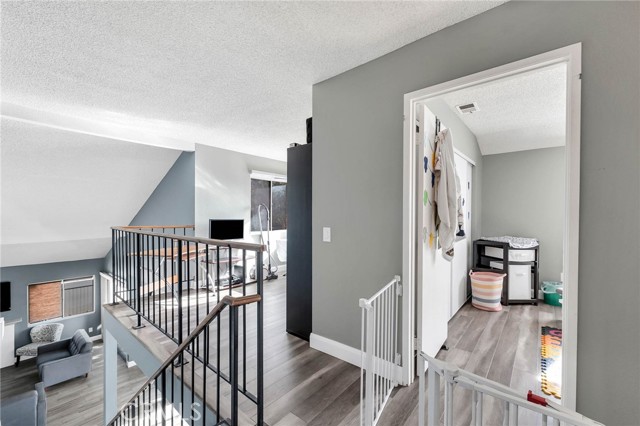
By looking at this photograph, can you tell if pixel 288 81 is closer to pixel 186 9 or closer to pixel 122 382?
pixel 186 9

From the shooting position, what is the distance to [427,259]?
2.13 meters

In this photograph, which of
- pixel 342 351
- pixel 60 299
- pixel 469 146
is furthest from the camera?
pixel 60 299

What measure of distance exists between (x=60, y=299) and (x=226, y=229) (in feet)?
17.5

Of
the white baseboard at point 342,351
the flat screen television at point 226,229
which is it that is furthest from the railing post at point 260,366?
the flat screen television at point 226,229

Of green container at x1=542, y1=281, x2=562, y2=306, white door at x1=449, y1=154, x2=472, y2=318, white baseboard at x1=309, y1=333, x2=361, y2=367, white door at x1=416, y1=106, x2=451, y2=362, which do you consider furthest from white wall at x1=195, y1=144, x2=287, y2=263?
green container at x1=542, y1=281, x2=562, y2=306

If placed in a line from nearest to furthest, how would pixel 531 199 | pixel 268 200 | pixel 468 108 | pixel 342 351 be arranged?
pixel 342 351
pixel 468 108
pixel 531 199
pixel 268 200

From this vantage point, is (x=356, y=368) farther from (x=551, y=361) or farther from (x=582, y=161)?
(x=582, y=161)

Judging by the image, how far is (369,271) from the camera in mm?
2254

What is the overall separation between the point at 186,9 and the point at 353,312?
246 centimetres

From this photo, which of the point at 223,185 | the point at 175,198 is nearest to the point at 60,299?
the point at 175,198

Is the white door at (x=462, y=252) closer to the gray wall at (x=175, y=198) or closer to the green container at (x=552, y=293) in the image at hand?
the green container at (x=552, y=293)

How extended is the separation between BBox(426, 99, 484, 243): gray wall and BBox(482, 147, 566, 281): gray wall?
0.23m

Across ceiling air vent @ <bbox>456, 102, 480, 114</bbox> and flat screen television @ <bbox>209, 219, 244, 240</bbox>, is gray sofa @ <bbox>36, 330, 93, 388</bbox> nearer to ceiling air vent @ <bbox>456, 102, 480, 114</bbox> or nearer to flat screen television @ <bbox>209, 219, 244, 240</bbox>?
flat screen television @ <bbox>209, 219, 244, 240</bbox>

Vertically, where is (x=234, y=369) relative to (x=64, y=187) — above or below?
below
